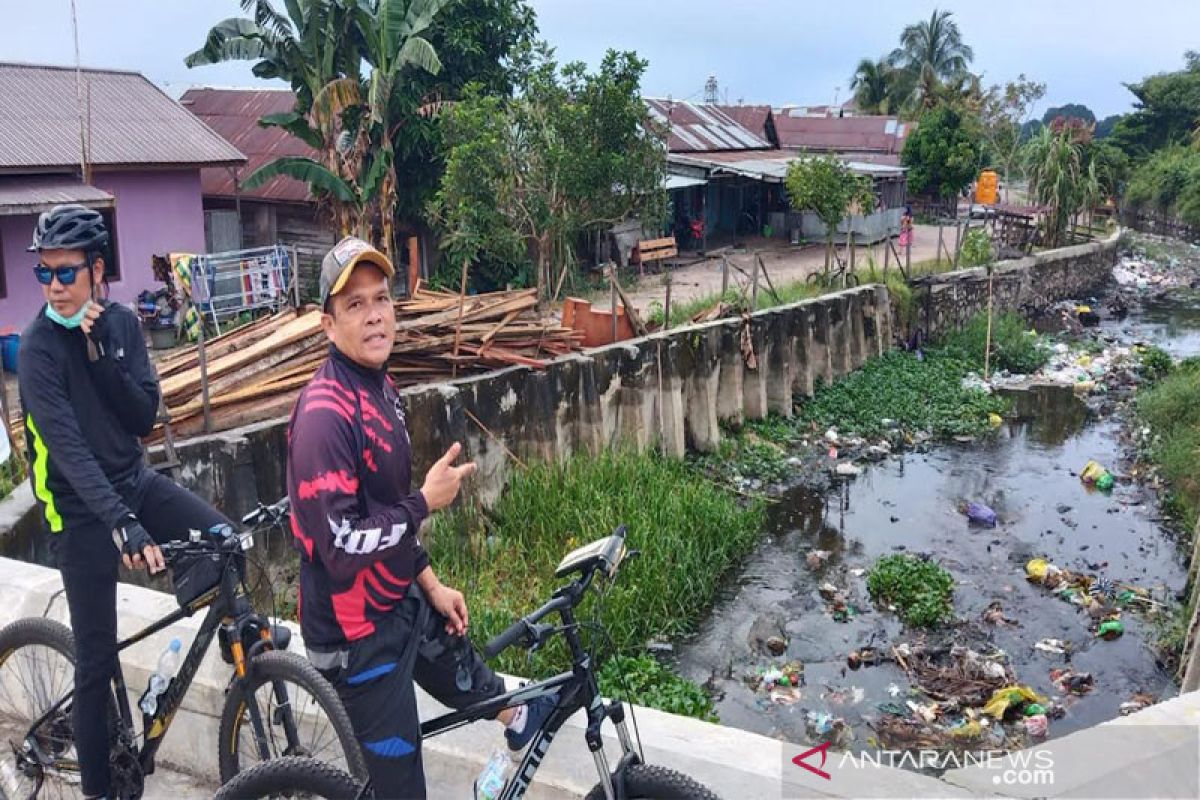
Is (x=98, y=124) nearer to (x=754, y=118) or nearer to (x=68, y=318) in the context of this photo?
(x=68, y=318)

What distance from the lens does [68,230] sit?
135 inches

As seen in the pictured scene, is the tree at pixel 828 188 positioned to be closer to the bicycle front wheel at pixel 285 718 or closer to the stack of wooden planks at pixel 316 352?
the stack of wooden planks at pixel 316 352

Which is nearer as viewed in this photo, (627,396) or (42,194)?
(627,396)

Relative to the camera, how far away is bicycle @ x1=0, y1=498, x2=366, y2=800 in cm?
333

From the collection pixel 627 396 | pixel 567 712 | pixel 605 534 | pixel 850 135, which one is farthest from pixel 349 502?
pixel 850 135

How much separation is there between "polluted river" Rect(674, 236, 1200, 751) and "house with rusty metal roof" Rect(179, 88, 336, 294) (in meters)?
11.3

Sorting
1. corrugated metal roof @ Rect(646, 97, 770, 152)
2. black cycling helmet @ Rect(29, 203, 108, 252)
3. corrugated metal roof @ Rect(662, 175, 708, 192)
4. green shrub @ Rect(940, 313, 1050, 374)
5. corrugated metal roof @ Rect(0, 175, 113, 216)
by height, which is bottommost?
green shrub @ Rect(940, 313, 1050, 374)

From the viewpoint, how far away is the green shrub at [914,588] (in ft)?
31.0

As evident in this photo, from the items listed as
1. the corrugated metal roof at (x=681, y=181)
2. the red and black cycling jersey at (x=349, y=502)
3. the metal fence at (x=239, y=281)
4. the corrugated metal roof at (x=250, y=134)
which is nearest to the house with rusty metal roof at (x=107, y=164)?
the metal fence at (x=239, y=281)

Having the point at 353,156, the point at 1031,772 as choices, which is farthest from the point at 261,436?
the point at 353,156

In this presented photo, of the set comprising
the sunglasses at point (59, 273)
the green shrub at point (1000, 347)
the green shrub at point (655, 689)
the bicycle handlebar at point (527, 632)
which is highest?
the sunglasses at point (59, 273)

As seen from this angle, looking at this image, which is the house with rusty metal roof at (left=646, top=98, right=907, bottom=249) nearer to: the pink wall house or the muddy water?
the pink wall house

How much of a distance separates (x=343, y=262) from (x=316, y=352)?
6.85m

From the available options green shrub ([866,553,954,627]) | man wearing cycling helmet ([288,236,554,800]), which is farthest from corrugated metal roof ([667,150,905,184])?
man wearing cycling helmet ([288,236,554,800])
